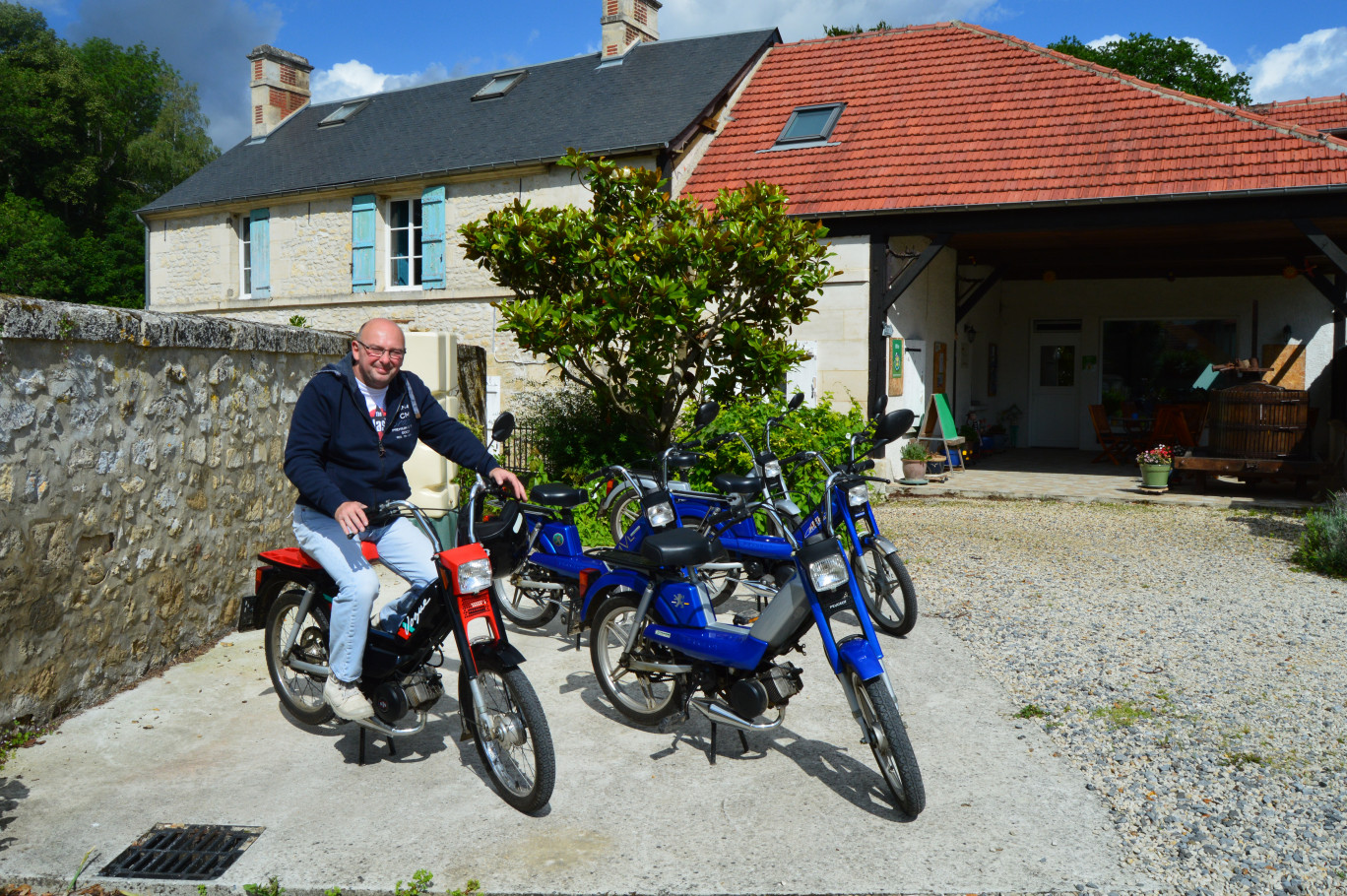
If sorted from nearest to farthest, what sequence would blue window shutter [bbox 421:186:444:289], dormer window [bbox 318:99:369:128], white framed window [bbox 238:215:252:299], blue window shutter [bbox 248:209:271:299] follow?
blue window shutter [bbox 421:186:444:289], blue window shutter [bbox 248:209:271:299], white framed window [bbox 238:215:252:299], dormer window [bbox 318:99:369:128]

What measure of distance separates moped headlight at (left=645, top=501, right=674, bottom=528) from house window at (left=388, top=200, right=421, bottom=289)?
37.9 feet

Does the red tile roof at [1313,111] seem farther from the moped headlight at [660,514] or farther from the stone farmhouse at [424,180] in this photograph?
the moped headlight at [660,514]

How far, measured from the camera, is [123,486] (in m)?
4.42

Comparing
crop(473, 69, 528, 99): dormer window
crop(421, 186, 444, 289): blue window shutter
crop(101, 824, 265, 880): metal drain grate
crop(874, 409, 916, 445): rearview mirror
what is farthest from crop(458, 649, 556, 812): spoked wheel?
crop(473, 69, 528, 99): dormer window

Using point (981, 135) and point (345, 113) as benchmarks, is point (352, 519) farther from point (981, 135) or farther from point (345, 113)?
point (345, 113)

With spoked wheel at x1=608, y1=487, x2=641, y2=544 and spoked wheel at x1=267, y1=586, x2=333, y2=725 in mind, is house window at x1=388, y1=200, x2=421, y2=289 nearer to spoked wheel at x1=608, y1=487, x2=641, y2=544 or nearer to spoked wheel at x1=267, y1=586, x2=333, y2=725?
spoked wheel at x1=608, y1=487, x2=641, y2=544

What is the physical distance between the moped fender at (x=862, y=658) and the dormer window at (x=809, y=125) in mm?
10829

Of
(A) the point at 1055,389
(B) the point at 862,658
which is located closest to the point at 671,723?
(B) the point at 862,658

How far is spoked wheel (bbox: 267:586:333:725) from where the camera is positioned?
3.85 metres

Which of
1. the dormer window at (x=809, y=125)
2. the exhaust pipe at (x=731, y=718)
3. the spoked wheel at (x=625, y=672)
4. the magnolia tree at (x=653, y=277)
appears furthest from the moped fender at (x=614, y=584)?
the dormer window at (x=809, y=125)

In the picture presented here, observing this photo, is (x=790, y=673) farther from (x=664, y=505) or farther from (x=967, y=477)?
(x=967, y=477)

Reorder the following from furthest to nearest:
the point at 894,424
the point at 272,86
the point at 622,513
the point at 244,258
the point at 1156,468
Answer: the point at 272,86, the point at 244,258, the point at 1156,468, the point at 622,513, the point at 894,424

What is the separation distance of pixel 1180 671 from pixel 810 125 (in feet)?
33.7

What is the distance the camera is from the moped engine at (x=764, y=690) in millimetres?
3447
